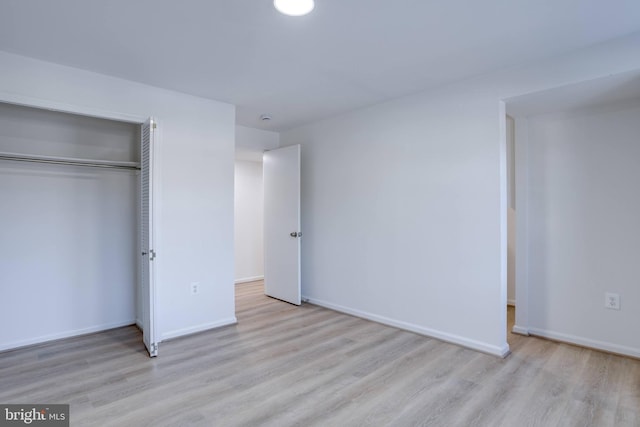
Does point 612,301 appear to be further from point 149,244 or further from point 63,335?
point 63,335

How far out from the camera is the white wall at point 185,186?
9.58 ft

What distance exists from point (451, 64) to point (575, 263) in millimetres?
2086

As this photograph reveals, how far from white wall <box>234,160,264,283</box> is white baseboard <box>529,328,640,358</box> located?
419 cm

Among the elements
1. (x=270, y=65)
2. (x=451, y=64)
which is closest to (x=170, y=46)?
(x=270, y=65)

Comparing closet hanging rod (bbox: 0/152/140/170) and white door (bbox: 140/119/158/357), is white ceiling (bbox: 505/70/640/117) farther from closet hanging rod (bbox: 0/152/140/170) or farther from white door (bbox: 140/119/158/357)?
closet hanging rod (bbox: 0/152/140/170)

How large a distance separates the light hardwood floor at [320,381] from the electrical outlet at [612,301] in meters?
0.40

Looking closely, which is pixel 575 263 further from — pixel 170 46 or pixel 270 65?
pixel 170 46

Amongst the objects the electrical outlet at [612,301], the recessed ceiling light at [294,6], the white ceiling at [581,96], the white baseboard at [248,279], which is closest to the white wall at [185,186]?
the recessed ceiling light at [294,6]

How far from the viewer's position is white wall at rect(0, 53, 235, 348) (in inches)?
115

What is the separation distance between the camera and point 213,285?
3.63 metres

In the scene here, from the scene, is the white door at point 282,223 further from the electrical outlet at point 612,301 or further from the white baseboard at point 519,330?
the electrical outlet at point 612,301

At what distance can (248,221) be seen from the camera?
237 inches

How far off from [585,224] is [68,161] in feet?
15.1

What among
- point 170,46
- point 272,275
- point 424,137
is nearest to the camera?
point 170,46
